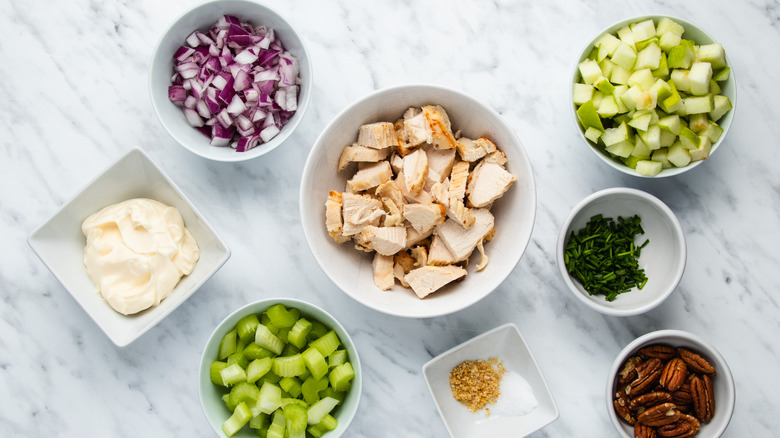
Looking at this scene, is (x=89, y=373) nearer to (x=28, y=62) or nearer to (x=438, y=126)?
(x=28, y=62)

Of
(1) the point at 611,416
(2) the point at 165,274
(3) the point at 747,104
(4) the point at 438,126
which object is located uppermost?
(4) the point at 438,126

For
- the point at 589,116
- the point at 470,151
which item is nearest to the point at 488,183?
the point at 470,151

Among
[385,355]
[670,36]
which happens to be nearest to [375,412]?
[385,355]

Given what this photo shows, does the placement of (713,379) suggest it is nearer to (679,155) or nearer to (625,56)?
(679,155)

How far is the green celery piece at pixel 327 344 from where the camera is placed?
2.01 m

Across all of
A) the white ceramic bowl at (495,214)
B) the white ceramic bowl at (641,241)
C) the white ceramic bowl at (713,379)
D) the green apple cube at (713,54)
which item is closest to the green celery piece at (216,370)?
the white ceramic bowl at (495,214)

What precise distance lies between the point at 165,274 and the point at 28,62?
992 mm

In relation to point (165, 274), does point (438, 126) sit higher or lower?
higher

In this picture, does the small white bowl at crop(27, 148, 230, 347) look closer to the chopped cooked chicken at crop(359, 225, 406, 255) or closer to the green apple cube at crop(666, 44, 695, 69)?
the chopped cooked chicken at crop(359, 225, 406, 255)

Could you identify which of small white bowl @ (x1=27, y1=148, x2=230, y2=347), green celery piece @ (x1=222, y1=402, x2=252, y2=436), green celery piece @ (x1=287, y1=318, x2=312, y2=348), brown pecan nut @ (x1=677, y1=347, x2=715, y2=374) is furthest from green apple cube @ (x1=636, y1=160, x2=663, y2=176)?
green celery piece @ (x1=222, y1=402, x2=252, y2=436)

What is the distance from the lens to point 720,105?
6.52 ft

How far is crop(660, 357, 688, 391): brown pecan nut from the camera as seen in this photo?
6.63ft

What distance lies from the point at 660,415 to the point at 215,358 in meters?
1.52

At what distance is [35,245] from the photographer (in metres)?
1.89
